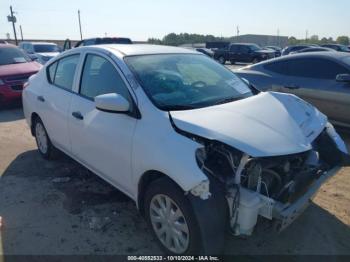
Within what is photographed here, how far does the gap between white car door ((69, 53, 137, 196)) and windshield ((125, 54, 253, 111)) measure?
254 mm

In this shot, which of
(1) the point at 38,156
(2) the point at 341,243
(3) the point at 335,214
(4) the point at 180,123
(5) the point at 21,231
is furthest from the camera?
(1) the point at 38,156

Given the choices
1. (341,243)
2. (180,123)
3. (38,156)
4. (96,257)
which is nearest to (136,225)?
(96,257)

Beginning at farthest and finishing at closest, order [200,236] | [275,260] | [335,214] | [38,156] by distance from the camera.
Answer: [38,156]
[335,214]
[275,260]
[200,236]

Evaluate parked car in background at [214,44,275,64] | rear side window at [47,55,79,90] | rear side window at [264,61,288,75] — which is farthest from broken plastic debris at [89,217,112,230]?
parked car in background at [214,44,275,64]

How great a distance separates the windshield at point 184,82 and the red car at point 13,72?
20.8 feet

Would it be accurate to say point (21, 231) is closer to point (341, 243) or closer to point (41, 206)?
point (41, 206)

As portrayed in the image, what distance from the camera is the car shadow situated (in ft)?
26.0

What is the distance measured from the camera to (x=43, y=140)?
201 inches

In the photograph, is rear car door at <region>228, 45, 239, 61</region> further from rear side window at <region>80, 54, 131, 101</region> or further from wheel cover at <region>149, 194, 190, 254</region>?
wheel cover at <region>149, 194, 190, 254</region>

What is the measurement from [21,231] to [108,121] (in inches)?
55.2

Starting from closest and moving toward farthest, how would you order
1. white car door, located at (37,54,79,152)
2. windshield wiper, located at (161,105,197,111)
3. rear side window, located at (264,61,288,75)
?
1. windshield wiper, located at (161,105,197,111)
2. white car door, located at (37,54,79,152)
3. rear side window, located at (264,61,288,75)

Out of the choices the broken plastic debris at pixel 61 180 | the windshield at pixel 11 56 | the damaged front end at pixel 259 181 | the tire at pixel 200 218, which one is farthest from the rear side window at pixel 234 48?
the tire at pixel 200 218

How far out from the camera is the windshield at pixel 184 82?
3.20m

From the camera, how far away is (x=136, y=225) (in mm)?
3510
